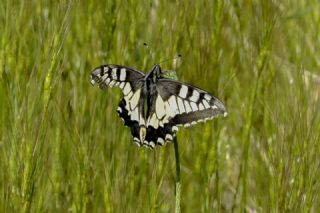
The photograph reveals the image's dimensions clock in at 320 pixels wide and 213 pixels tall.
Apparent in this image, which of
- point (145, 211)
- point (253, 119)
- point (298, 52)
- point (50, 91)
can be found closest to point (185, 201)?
point (253, 119)

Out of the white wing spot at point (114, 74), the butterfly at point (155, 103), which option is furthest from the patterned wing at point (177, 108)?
the white wing spot at point (114, 74)

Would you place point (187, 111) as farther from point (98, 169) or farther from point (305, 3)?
point (305, 3)

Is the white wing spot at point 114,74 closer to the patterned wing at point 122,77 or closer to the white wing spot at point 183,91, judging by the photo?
the patterned wing at point 122,77

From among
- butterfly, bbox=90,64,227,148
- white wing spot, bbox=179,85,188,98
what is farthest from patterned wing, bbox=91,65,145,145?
white wing spot, bbox=179,85,188,98

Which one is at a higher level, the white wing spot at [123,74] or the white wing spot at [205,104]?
the white wing spot at [123,74]

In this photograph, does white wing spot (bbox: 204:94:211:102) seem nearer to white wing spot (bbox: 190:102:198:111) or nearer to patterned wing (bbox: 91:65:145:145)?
white wing spot (bbox: 190:102:198:111)

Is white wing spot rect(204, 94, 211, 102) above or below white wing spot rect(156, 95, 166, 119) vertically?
above
